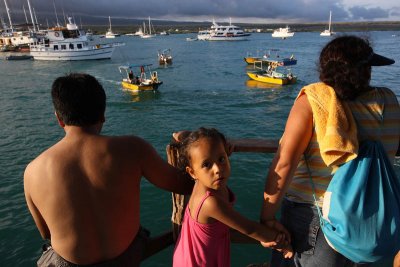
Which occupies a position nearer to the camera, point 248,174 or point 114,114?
point 248,174

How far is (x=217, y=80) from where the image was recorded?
1241 inches

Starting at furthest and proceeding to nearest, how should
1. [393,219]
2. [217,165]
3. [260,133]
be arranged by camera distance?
[260,133]
[217,165]
[393,219]

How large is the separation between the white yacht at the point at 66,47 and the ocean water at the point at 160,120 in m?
6.90

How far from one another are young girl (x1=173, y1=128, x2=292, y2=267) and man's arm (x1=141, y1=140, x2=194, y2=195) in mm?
81

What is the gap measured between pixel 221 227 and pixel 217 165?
14.9 inches

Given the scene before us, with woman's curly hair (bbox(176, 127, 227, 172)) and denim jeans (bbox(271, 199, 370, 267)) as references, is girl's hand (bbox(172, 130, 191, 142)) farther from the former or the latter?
denim jeans (bbox(271, 199, 370, 267))

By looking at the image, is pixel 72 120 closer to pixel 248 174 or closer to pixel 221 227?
pixel 221 227

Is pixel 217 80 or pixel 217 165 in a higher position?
pixel 217 165

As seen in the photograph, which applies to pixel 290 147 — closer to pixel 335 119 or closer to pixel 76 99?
pixel 335 119

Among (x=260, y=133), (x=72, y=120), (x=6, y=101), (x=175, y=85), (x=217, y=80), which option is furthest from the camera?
(x=217, y=80)

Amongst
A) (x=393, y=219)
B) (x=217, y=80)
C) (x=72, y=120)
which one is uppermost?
(x=72, y=120)

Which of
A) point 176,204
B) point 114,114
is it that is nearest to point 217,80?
point 114,114

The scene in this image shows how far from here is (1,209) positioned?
9039 millimetres

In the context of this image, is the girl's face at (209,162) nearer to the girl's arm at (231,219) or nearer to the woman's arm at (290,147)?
the girl's arm at (231,219)
